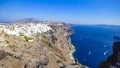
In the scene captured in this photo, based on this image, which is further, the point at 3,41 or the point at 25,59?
the point at 3,41

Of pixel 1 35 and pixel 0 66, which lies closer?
pixel 0 66

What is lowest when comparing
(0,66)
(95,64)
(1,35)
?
(95,64)

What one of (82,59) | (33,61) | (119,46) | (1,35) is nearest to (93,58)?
(82,59)

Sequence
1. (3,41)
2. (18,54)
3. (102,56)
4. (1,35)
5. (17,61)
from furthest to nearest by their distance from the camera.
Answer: (102,56), (1,35), (3,41), (18,54), (17,61)

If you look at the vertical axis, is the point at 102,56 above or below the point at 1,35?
below

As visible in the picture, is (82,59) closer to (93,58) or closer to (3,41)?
(93,58)

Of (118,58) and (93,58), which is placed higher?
(118,58)

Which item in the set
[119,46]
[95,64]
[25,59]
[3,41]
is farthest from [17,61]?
[95,64]

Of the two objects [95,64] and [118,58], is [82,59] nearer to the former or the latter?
[95,64]

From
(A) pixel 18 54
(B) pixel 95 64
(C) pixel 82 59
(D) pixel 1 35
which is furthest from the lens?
(C) pixel 82 59
